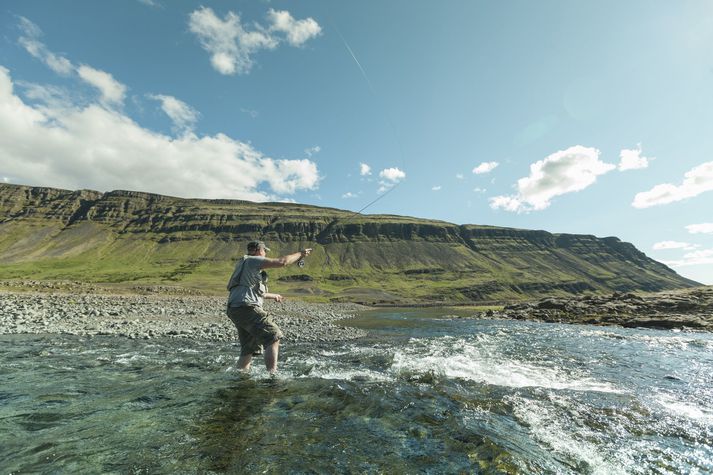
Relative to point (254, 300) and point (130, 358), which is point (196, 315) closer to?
point (130, 358)

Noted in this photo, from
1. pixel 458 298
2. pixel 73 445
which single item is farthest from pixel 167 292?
pixel 458 298

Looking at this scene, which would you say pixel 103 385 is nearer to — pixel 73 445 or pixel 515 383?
pixel 73 445

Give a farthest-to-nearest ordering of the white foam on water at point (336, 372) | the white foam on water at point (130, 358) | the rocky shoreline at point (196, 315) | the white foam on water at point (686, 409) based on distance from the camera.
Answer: the rocky shoreline at point (196, 315)
the white foam on water at point (130, 358)
the white foam on water at point (336, 372)
the white foam on water at point (686, 409)

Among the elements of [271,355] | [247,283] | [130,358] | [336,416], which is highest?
[247,283]

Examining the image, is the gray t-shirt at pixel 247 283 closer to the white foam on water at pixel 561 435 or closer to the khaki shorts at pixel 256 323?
the khaki shorts at pixel 256 323

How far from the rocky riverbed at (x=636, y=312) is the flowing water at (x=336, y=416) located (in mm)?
32327

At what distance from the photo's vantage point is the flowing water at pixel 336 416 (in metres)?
5.39

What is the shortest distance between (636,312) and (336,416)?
5581cm

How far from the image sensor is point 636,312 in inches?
1902

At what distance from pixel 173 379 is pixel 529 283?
669 ft

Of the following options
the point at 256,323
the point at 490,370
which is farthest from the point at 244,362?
the point at 490,370

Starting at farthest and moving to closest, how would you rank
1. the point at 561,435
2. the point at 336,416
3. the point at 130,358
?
the point at 130,358
the point at 336,416
the point at 561,435

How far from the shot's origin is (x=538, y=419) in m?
8.05

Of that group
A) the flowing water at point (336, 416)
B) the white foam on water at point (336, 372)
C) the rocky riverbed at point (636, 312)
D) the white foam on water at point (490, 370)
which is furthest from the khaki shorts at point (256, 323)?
the rocky riverbed at point (636, 312)
